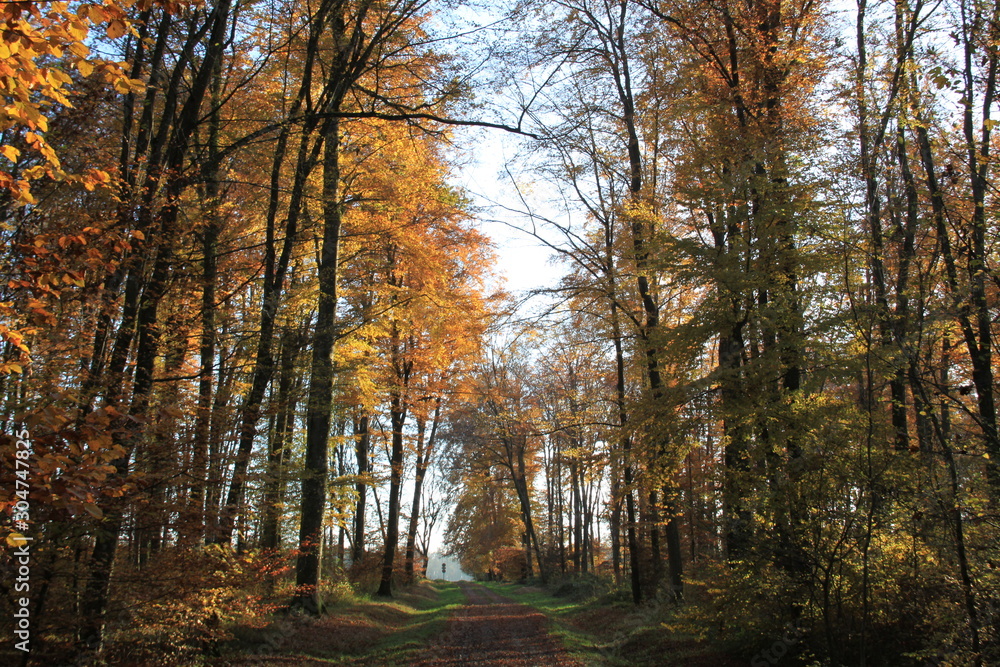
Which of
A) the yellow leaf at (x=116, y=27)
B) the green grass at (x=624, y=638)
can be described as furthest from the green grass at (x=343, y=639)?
the yellow leaf at (x=116, y=27)

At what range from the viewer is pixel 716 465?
23.4ft

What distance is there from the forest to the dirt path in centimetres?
264

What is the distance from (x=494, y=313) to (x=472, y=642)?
6.91 metres

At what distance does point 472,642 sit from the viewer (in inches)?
412

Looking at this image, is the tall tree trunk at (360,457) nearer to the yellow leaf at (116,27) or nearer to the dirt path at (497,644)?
the dirt path at (497,644)

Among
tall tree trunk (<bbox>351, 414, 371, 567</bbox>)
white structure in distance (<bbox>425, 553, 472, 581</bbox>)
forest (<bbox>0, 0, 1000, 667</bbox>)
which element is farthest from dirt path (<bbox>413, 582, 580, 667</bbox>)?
white structure in distance (<bbox>425, 553, 472, 581</bbox>)

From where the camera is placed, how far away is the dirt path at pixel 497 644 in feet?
28.4

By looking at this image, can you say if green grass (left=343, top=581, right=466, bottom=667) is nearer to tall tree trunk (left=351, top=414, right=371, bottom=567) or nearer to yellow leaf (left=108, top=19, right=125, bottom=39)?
tall tree trunk (left=351, top=414, right=371, bottom=567)

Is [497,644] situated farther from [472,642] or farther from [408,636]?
[408,636]

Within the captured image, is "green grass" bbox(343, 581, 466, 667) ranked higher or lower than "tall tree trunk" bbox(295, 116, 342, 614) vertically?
lower

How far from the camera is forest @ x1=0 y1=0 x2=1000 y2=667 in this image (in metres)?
4.80

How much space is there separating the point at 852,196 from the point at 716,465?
4.73 meters

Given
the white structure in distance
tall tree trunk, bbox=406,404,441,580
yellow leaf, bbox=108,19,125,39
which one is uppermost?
yellow leaf, bbox=108,19,125,39

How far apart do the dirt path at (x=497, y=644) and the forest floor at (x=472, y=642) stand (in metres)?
0.02
